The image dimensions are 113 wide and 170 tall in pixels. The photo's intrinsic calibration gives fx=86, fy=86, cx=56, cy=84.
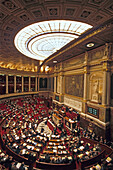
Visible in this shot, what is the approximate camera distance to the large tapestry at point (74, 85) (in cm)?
1276

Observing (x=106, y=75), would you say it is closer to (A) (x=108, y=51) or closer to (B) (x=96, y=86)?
(B) (x=96, y=86)

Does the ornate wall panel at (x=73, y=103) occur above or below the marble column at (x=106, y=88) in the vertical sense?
below

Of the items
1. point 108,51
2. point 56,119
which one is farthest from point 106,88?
point 56,119

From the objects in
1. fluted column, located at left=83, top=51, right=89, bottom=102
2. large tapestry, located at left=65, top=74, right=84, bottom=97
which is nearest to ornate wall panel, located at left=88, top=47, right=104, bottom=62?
fluted column, located at left=83, top=51, right=89, bottom=102

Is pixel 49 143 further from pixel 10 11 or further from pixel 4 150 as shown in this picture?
pixel 10 11

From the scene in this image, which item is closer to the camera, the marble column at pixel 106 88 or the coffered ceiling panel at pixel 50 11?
the coffered ceiling panel at pixel 50 11

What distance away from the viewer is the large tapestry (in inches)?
502

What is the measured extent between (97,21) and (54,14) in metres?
2.97

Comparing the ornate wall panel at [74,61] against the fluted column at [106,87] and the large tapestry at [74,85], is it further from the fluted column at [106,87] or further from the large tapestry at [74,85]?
the fluted column at [106,87]

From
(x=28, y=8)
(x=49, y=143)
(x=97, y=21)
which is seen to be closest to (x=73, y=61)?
(x=97, y=21)

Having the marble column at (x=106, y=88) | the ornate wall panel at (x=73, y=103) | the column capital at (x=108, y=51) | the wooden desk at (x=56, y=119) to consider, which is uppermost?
the column capital at (x=108, y=51)

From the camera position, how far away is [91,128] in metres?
10.5

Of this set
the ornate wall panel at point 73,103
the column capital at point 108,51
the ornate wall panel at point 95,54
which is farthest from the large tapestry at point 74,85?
the column capital at point 108,51

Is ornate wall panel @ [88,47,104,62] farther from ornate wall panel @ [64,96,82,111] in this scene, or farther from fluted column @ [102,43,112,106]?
ornate wall panel @ [64,96,82,111]
